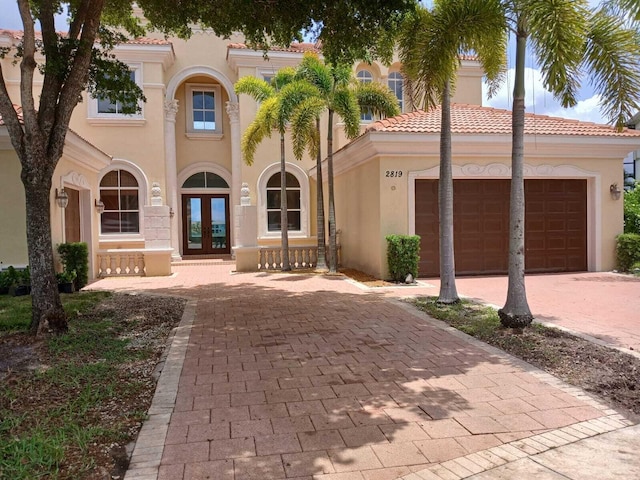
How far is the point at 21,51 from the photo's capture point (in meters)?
7.59

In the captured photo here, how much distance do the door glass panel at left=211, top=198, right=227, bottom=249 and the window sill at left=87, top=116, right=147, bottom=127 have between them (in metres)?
4.10

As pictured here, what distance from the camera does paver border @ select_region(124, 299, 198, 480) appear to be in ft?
10.8

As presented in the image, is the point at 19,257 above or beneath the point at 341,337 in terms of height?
above

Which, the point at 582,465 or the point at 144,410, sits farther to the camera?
the point at 144,410

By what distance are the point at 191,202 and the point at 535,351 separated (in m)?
16.6

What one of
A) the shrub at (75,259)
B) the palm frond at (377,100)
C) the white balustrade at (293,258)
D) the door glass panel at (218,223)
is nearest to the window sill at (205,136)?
the door glass panel at (218,223)

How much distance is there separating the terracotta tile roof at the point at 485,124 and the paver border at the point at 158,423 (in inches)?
318

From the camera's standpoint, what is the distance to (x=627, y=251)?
13398 mm

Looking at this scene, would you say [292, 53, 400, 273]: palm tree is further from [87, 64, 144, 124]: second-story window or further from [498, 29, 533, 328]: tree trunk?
[87, 64, 144, 124]: second-story window

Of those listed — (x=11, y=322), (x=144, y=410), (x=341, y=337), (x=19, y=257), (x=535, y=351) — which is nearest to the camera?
(x=144, y=410)

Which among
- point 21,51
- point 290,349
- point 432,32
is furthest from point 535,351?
point 21,51

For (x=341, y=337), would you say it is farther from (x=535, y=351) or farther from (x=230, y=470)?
(x=230, y=470)

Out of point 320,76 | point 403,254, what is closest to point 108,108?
point 320,76

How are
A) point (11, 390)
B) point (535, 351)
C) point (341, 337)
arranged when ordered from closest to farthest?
point (11, 390)
point (535, 351)
point (341, 337)
